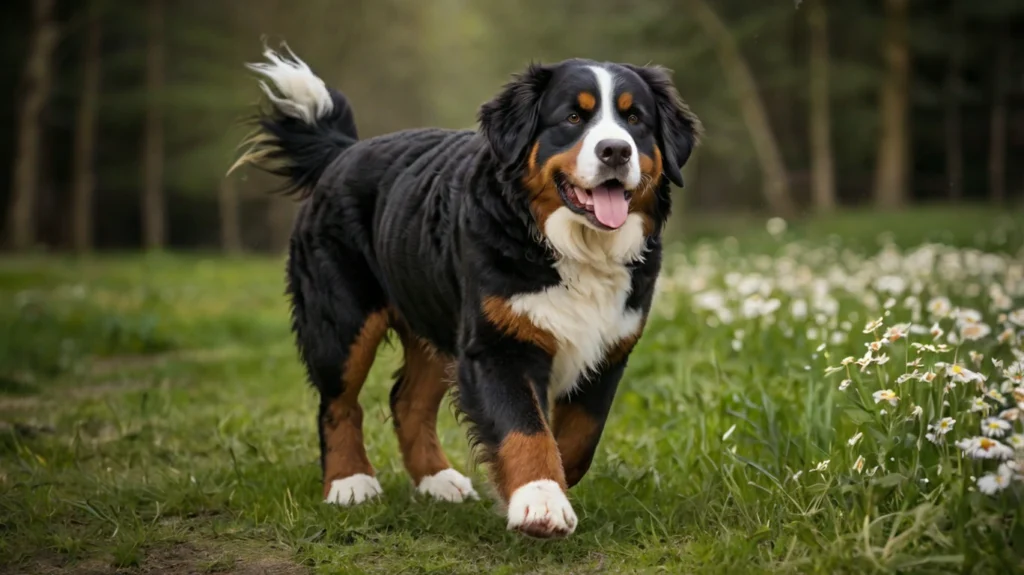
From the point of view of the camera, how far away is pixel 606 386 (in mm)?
4145

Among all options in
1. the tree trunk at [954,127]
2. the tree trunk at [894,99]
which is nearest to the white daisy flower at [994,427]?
the tree trunk at [894,99]

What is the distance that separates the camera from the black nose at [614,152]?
146 inches

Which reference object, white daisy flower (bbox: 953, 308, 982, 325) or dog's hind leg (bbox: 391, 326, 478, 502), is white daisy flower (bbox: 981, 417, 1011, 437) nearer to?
white daisy flower (bbox: 953, 308, 982, 325)

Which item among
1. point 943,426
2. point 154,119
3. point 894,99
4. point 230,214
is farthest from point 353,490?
point 230,214

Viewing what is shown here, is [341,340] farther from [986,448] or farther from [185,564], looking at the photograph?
[986,448]

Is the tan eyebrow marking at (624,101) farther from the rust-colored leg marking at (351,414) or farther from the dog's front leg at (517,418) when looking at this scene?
the rust-colored leg marking at (351,414)

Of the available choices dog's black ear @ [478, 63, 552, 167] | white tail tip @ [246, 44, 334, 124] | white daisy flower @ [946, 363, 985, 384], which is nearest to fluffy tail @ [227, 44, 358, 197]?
white tail tip @ [246, 44, 334, 124]

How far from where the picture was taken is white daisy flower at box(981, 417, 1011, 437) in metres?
3.24

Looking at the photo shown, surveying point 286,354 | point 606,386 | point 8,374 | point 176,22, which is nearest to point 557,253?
point 606,386

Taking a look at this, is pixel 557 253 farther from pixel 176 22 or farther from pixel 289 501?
pixel 176 22

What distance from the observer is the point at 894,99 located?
2389 cm

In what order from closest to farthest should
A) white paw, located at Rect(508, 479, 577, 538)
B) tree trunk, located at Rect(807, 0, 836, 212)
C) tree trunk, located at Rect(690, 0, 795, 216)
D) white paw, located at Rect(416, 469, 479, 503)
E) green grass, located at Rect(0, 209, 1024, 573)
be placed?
1. green grass, located at Rect(0, 209, 1024, 573)
2. white paw, located at Rect(508, 479, 577, 538)
3. white paw, located at Rect(416, 469, 479, 503)
4. tree trunk, located at Rect(690, 0, 795, 216)
5. tree trunk, located at Rect(807, 0, 836, 212)

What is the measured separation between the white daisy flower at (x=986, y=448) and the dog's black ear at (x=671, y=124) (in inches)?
56.6

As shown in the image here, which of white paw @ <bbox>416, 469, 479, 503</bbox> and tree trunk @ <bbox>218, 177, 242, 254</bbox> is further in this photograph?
tree trunk @ <bbox>218, 177, 242, 254</bbox>
